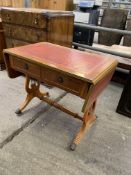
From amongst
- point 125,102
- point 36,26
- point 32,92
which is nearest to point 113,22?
point 36,26

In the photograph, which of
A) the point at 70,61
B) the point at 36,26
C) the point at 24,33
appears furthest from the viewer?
the point at 24,33

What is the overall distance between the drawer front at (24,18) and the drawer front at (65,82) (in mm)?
1089

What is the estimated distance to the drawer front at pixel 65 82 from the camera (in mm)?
1128

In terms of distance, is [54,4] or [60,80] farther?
[54,4]

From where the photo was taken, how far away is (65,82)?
1183mm

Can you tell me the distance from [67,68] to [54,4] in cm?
401

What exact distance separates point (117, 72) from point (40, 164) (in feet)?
6.35

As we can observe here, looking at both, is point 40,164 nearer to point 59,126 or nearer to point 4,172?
point 4,172

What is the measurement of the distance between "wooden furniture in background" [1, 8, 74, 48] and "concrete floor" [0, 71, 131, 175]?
853 millimetres

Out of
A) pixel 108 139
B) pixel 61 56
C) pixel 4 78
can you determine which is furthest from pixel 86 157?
pixel 4 78

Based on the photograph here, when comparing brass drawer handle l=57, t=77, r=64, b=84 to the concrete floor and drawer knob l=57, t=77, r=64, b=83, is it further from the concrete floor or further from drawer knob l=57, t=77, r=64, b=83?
the concrete floor

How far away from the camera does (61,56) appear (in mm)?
1379

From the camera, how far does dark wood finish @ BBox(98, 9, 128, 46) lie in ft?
11.5

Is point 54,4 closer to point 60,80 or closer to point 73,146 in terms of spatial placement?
point 60,80
